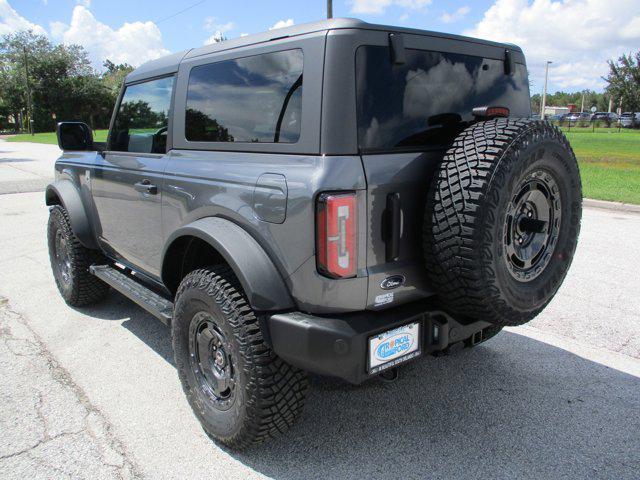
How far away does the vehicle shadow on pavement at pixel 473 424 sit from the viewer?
244cm

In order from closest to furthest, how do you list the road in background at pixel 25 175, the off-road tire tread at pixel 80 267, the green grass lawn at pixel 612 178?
the off-road tire tread at pixel 80 267, the green grass lawn at pixel 612 178, the road in background at pixel 25 175

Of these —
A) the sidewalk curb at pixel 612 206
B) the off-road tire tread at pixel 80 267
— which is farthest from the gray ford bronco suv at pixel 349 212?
the sidewalk curb at pixel 612 206

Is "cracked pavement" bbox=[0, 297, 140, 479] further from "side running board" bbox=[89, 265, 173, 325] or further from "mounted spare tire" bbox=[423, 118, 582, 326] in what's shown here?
"mounted spare tire" bbox=[423, 118, 582, 326]

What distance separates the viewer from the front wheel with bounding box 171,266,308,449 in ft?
7.55

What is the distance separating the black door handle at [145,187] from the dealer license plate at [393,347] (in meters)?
1.69

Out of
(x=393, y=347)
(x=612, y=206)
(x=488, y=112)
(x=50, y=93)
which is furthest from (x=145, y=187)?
(x=50, y=93)

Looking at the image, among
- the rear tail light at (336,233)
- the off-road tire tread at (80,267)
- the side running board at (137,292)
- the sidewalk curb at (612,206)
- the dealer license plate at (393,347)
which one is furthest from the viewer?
the sidewalk curb at (612,206)

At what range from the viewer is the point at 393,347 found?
7.34 ft

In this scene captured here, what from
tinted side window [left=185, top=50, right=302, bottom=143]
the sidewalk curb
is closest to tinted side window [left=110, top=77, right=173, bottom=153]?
tinted side window [left=185, top=50, right=302, bottom=143]

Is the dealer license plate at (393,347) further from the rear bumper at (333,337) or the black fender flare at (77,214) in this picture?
the black fender flare at (77,214)

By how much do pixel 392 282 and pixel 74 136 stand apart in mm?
3085

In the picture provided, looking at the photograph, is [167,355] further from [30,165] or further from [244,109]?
[30,165]

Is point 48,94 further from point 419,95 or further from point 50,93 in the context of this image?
point 419,95

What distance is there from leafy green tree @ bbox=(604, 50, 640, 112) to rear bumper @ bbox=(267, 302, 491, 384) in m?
61.9
